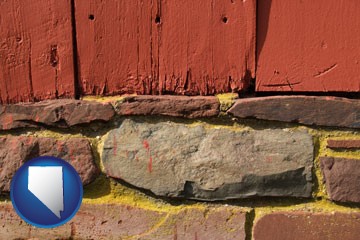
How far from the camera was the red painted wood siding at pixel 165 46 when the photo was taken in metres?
1.40

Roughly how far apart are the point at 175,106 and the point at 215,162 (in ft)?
0.66

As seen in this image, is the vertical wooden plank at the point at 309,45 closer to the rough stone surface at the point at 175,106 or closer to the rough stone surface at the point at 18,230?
the rough stone surface at the point at 175,106

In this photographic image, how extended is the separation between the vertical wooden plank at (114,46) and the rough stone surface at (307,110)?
33cm

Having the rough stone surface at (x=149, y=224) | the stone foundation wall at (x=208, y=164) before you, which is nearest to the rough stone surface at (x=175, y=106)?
the stone foundation wall at (x=208, y=164)

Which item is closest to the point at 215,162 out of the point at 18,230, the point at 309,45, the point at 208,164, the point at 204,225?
the point at 208,164

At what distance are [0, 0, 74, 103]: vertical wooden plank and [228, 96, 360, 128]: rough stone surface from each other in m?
0.57

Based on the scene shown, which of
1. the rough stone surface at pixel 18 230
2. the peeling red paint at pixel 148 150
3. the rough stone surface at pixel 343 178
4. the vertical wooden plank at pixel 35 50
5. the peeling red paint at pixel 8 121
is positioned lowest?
the rough stone surface at pixel 18 230

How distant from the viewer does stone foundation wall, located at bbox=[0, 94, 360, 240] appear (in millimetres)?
1362

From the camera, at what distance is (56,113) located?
1406 millimetres

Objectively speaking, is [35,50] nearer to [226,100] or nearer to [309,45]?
Result: [226,100]

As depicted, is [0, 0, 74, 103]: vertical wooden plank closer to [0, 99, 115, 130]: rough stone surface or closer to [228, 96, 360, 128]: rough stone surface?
[0, 99, 115, 130]: rough stone surface

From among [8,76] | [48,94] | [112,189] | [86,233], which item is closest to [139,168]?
[112,189]

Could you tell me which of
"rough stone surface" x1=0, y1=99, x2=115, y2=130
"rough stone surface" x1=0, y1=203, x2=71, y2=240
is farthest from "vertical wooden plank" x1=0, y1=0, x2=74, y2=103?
"rough stone surface" x1=0, y1=203, x2=71, y2=240

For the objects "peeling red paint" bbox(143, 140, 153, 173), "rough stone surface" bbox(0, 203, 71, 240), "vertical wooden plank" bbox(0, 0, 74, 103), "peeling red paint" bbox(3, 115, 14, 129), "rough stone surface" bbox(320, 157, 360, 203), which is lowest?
Answer: "rough stone surface" bbox(0, 203, 71, 240)
